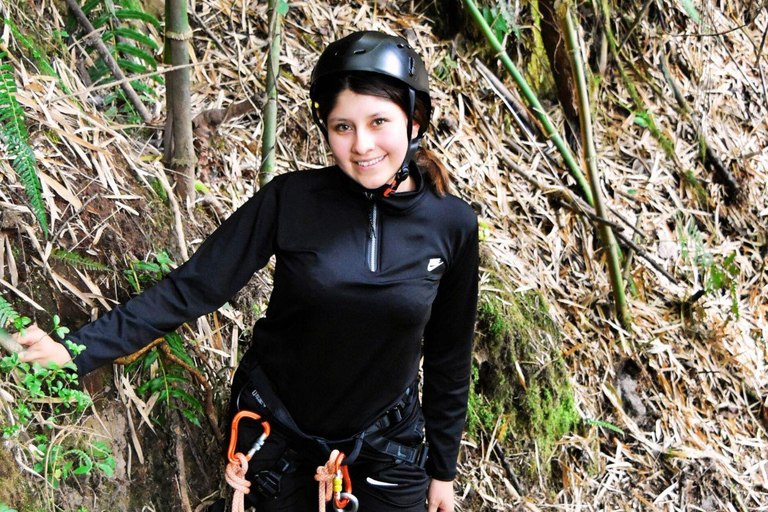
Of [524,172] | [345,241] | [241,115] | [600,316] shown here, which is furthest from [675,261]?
[345,241]

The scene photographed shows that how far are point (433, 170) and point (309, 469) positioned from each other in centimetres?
102

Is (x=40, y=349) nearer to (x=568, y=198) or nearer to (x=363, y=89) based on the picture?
(x=363, y=89)

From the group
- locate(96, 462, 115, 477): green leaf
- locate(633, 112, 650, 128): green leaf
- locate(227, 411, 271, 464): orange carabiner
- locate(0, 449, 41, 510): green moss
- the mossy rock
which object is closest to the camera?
locate(0, 449, 41, 510): green moss

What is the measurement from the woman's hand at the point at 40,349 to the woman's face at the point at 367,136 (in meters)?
0.89

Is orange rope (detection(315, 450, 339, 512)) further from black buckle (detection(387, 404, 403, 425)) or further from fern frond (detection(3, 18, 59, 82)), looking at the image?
fern frond (detection(3, 18, 59, 82))

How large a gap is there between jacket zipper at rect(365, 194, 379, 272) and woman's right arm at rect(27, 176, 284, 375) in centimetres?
29

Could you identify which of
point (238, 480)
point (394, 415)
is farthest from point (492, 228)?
point (238, 480)

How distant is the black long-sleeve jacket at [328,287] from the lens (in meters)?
2.05

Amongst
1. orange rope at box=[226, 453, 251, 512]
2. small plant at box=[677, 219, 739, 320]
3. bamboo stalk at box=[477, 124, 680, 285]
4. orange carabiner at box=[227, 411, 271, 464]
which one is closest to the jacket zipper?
orange carabiner at box=[227, 411, 271, 464]

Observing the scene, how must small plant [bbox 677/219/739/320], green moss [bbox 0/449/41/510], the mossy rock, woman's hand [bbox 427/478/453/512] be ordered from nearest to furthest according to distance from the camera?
green moss [bbox 0/449/41/510]
woman's hand [bbox 427/478/453/512]
the mossy rock
small plant [bbox 677/219/739/320]

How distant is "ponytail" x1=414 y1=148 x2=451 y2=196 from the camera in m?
2.25

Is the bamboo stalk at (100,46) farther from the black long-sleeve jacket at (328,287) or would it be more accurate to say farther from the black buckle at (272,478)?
the black buckle at (272,478)

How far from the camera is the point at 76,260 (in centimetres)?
220

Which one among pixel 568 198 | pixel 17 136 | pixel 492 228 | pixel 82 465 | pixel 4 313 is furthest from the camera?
pixel 568 198
